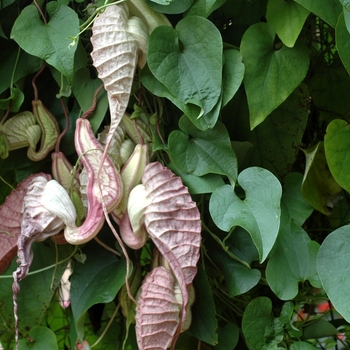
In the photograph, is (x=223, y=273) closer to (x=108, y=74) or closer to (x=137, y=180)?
(x=137, y=180)

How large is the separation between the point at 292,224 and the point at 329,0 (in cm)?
30

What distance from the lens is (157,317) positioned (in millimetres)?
649

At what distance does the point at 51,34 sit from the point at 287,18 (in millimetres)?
309

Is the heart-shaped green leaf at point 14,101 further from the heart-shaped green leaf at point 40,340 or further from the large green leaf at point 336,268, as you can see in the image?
the large green leaf at point 336,268

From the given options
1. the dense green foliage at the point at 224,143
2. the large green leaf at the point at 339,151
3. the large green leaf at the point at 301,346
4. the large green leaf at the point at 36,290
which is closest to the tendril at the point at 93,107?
the dense green foliage at the point at 224,143

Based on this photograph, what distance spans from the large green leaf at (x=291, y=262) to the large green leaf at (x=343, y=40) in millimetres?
232

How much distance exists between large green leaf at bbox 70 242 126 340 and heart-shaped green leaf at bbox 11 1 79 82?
27cm

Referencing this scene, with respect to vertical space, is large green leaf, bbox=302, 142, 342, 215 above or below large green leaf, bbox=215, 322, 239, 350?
above

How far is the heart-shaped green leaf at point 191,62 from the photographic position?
25.6 inches

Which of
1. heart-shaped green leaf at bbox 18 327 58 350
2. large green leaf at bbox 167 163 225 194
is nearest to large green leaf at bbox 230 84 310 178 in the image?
large green leaf at bbox 167 163 225 194

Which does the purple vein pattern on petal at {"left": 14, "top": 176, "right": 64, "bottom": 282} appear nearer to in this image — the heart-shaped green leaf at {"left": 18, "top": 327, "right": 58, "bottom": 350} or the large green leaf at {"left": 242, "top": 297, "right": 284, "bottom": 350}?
the heart-shaped green leaf at {"left": 18, "top": 327, "right": 58, "bottom": 350}

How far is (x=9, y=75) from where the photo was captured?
0.77 m

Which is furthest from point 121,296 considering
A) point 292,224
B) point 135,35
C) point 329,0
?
point 329,0

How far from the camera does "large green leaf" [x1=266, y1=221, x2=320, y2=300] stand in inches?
27.2
